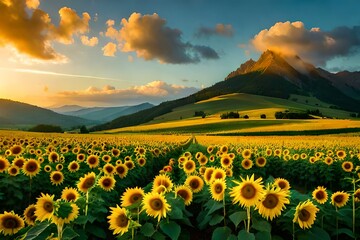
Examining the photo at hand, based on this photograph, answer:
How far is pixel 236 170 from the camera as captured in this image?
54.9 ft

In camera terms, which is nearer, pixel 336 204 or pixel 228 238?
pixel 228 238

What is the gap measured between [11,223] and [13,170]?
14.8 feet

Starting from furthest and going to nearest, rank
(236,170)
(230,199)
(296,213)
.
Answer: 1. (236,170)
2. (230,199)
3. (296,213)

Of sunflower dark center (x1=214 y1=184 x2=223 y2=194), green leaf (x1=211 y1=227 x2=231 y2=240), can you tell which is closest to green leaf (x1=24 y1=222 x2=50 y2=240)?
green leaf (x1=211 y1=227 x2=231 y2=240)

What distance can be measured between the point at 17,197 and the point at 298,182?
1510cm

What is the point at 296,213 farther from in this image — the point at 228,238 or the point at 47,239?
the point at 47,239

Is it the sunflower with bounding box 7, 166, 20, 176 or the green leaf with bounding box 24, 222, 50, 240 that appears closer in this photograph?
the green leaf with bounding box 24, 222, 50, 240

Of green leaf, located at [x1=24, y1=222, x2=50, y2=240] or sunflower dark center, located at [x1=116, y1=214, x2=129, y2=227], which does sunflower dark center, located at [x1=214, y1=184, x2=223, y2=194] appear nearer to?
sunflower dark center, located at [x1=116, y1=214, x2=129, y2=227]

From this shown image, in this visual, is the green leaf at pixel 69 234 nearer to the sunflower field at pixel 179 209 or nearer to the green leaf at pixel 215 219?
the sunflower field at pixel 179 209

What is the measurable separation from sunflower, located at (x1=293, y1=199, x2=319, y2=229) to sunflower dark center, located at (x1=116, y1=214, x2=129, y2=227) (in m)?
2.55

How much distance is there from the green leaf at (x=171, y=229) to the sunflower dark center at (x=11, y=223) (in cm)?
279

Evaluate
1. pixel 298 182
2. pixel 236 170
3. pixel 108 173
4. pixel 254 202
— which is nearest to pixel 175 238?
pixel 254 202

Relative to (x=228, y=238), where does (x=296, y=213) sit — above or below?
above

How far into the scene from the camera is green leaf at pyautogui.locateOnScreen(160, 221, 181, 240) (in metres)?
5.14
